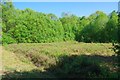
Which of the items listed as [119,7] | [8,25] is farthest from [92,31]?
[119,7]

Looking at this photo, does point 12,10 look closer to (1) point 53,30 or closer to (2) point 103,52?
(1) point 53,30

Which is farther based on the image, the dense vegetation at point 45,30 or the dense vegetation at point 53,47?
the dense vegetation at point 45,30

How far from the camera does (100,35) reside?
2988 cm

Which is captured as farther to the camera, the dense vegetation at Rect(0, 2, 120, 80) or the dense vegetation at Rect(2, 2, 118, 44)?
the dense vegetation at Rect(2, 2, 118, 44)

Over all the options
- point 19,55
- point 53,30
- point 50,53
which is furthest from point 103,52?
point 53,30

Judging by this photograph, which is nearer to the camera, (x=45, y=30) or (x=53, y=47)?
(x=53, y=47)

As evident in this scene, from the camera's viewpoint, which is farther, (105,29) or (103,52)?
(105,29)

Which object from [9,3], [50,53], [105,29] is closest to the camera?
[50,53]

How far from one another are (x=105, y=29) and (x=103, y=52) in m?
15.2

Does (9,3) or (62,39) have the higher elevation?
(9,3)

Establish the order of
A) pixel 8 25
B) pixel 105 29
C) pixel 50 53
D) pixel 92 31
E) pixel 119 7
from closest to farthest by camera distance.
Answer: pixel 119 7
pixel 50 53
pixel 8 25
pixel 105 29
pixel 92 31

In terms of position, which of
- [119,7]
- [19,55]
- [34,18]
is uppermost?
[34,18]

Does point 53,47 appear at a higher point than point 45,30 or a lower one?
lower

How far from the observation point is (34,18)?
30.4 metres
